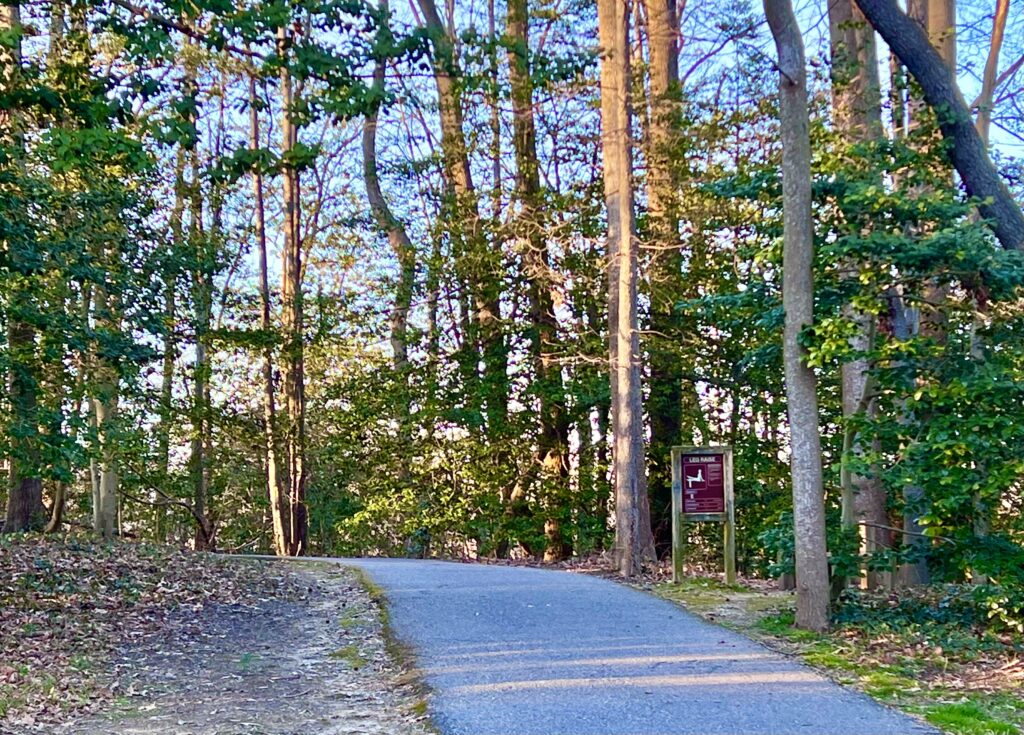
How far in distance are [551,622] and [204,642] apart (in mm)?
3203

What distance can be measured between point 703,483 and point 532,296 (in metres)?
9.04

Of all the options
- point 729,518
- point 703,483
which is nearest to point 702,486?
point 703,483

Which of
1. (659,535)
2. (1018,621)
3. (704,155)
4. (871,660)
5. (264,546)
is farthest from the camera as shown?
(264,546)

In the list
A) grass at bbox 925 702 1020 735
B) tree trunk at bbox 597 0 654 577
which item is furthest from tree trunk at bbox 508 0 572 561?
grass at bbox 925 702 1020 735

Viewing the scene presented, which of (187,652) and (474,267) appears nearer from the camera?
(187,652)

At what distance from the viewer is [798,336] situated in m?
9.00

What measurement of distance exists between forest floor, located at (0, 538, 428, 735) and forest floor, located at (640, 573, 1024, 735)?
329cm

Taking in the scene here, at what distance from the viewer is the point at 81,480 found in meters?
27.5

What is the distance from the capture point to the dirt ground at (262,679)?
6043mm

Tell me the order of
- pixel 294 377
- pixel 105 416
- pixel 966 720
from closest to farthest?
1. pixel 966 720
2. pixel 105 416
3. pixel 294 377

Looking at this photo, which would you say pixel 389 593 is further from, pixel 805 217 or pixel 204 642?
pixel 805 217

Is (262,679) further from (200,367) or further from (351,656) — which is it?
(200,367)

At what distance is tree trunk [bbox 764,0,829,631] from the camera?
356 inches

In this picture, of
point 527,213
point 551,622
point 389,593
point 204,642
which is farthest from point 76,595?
point 527,213
